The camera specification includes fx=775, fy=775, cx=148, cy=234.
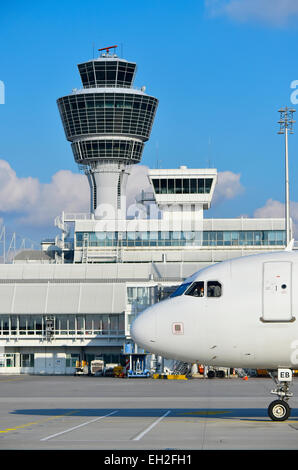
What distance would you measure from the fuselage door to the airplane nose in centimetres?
375

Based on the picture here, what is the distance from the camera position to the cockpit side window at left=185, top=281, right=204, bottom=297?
2644cm

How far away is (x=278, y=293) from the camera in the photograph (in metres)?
25.3

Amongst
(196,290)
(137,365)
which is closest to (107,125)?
(137,365)

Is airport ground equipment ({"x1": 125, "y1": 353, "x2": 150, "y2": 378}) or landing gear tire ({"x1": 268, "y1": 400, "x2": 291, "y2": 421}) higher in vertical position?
landing gear tire ({"x1": 268, "y1": 400, "x2": 291, "y2": 421})

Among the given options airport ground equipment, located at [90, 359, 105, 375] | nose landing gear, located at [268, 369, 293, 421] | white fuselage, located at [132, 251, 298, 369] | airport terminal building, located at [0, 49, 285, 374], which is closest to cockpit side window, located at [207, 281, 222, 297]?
white fuselage, located at [132, 251, 298, 369]

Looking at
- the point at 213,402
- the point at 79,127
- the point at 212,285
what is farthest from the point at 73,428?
the point at 79,127

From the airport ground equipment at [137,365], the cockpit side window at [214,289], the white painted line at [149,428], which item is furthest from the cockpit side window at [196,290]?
the airport ground equipment at [137,365]

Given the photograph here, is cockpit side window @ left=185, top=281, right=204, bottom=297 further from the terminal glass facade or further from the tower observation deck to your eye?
the tower observation deck

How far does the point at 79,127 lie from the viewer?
485 feet

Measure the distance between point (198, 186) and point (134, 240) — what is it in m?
14.2

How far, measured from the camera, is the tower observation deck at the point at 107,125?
147125 mm

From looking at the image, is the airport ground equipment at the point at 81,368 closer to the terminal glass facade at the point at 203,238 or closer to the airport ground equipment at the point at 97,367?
the airport ground equipment at the point at 97,367

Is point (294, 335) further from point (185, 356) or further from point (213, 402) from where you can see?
point (213, 402)

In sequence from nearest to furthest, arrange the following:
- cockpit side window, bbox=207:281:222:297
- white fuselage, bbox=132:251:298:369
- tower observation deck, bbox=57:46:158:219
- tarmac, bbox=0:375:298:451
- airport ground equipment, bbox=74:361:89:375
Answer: tarmac, bbox=0:375:298:451
white fuselage, bbox=132:251:298:369
cockpit side window, bbox=207:281:222:297
airport ground equipment, bbox=74:361:89:375
tower observation deck, bbox=57:46:158:219
